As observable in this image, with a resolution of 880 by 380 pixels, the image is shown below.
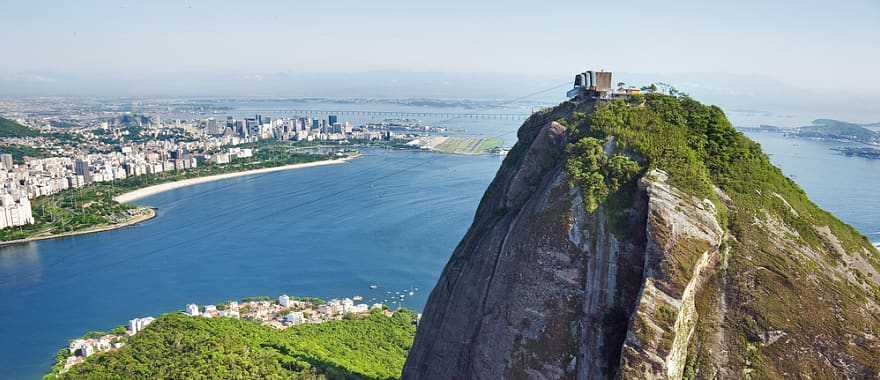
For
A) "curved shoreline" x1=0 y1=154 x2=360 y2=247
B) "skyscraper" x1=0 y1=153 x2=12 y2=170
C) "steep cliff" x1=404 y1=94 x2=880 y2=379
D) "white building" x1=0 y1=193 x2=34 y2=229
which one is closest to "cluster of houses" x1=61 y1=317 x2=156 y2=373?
"steep cliff" x1=404 y1=94 x2=880 y2=379

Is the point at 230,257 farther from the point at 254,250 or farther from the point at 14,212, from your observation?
the point at 14,212

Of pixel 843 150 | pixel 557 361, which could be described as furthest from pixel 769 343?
pixel 843 150

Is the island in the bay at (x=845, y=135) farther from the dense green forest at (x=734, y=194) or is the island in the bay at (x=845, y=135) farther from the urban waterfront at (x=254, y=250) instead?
the dense green forest at (x=734, y=194)

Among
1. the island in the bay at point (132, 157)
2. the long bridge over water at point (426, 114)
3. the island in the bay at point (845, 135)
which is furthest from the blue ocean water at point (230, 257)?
the long bridge over water at point (426, 114)

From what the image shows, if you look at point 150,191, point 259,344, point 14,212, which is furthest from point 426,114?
point 259,344

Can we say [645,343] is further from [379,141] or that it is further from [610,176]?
[379,141]

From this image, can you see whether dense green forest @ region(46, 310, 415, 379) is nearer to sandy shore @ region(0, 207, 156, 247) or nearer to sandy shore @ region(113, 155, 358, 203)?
sandy shore @ region(0, 207, 156, 247)

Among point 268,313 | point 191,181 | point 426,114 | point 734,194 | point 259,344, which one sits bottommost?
point 268,313
